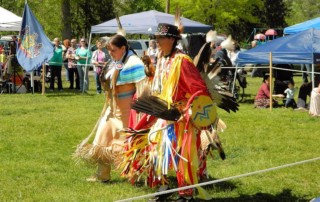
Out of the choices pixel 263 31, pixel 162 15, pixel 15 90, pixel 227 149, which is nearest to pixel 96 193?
pixel 227 149

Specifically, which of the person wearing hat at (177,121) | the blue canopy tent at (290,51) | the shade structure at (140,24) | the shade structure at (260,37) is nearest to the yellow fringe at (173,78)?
the person wearing hat at (177,121)

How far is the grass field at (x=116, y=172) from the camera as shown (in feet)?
19.4

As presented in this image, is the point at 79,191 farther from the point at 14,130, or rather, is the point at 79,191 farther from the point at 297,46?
the point at 297,46

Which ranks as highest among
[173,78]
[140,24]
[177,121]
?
[140,24]

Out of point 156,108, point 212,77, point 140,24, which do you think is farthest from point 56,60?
point 156,108

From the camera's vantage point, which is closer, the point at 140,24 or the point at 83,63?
the point at 83,63

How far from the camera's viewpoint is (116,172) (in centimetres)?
Answer: 672

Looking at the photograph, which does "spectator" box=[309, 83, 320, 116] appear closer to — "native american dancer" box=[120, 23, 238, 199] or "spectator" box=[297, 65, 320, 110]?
"spectator" box=[297, 65, 320, 110]

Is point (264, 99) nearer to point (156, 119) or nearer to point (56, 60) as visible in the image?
point (56, 60)

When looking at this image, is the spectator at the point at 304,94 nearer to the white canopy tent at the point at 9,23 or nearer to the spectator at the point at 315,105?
the spectator at the point at 315,105

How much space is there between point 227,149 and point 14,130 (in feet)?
11.8

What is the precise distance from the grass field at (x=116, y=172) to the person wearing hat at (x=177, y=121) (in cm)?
58

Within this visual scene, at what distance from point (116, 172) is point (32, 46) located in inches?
384

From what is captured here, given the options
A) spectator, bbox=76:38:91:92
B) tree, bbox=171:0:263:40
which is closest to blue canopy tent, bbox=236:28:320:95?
spectator, bbox=76:38:91:92
